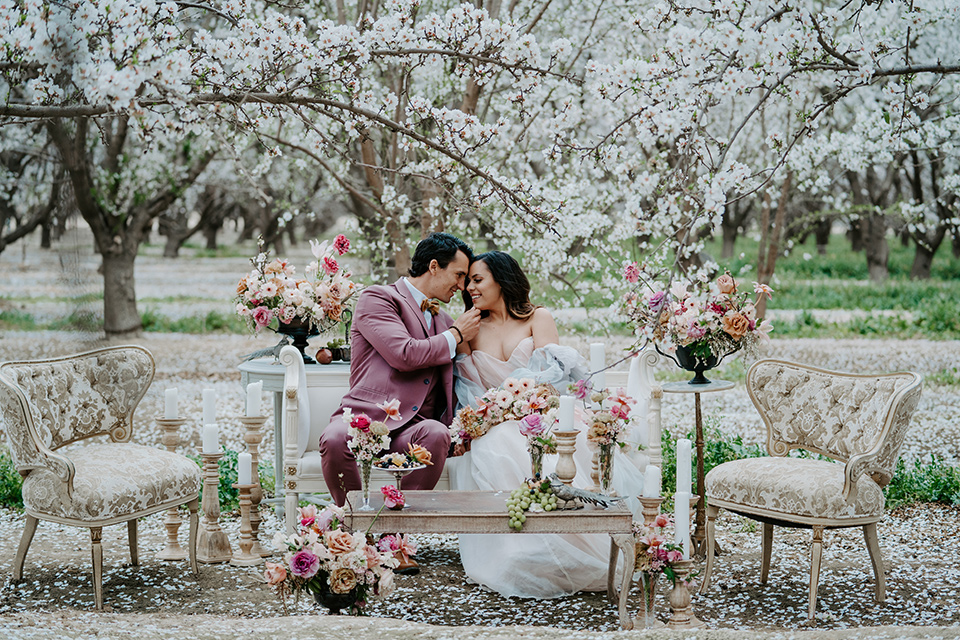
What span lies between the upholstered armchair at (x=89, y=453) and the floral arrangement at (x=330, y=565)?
101cm

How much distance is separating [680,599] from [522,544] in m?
0.87

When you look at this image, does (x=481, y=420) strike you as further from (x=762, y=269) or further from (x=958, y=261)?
(x=958, y=261)

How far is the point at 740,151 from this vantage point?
1084 cm

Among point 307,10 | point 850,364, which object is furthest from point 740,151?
point 307,10

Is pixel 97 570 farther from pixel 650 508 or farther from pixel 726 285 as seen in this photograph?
pixel 726 285

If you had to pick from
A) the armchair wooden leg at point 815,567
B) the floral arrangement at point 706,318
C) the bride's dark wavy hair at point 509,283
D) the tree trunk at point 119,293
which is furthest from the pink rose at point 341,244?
the tree trunk at point 119,293

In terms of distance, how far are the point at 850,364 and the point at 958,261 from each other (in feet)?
49.2

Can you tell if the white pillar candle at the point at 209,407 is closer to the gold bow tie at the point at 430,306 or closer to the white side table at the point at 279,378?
the white side table at the point at 279,378

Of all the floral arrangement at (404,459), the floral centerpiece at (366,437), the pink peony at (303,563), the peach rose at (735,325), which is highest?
the peach rose at (735,325)

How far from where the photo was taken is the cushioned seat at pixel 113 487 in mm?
4027

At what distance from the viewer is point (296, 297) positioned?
5234 mm

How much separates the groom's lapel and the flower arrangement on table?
0.47 m

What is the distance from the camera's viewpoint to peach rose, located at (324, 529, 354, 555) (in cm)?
342

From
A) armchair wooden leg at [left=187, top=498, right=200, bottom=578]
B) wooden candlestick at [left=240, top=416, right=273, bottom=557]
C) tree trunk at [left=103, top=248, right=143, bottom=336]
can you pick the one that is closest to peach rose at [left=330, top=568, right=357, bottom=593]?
armchair wooden leg at [left=187, top=498, right=200, bottom=578]
